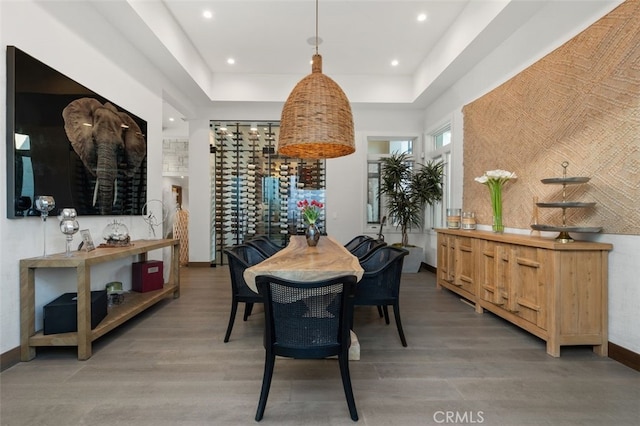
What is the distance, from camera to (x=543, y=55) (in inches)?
123

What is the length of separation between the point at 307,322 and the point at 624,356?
2.55 m

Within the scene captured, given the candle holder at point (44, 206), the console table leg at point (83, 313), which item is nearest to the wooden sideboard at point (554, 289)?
the console table leg at point (83, 313)

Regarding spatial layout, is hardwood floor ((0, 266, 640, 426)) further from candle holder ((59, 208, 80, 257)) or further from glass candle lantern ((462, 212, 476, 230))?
glass candle lantern ((462, 212, 476, 230))

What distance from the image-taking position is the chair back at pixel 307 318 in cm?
161

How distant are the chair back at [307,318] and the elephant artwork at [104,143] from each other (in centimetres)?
263

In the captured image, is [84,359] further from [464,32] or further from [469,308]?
[464,32]

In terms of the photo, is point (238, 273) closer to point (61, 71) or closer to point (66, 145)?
point (66, 145)

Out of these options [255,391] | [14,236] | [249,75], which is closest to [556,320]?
[255,391]

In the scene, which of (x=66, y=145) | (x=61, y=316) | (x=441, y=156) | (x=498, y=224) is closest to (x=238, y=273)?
(x=61, y=316)

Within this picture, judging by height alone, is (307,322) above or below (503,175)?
below

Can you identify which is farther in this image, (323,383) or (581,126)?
(581,126)

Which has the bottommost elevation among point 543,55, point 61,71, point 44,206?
point 44,206

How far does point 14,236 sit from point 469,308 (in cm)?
448

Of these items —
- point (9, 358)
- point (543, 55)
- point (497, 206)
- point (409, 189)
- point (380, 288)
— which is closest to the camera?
point (9, 358)
